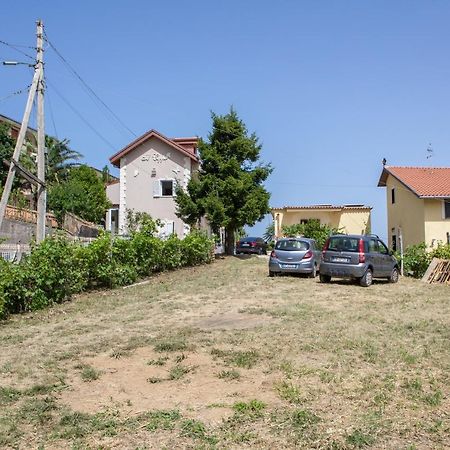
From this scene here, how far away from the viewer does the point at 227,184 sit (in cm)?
2788

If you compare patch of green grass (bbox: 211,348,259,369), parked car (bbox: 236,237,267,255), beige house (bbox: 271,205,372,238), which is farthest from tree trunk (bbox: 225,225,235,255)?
patch of green grass (bbox: 211,348,259,369)

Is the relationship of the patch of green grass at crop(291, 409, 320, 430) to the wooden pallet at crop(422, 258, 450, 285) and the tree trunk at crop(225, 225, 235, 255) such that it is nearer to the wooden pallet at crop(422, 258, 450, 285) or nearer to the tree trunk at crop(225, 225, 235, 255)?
the wooden pallet at crop(422, 258, 450, 285)

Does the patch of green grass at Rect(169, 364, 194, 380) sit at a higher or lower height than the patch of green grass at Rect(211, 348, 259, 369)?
lower

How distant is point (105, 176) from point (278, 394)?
56.5 meters

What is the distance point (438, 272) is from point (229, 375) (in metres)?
16.3

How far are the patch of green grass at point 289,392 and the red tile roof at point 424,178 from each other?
25941 millimetres

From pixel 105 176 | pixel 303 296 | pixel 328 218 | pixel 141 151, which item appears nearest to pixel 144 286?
pixel 303 296

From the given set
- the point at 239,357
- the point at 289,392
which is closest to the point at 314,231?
the point at 239,357

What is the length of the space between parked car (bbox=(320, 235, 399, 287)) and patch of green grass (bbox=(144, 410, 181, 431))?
12.7 meters

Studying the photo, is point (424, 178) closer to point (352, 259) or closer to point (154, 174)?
point (154, 174)

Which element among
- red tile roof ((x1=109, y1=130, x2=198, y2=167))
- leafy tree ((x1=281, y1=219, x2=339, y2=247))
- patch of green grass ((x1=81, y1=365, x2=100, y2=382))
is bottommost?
patch of green grass ((x1=81, y1=365, x2=100, y2=382))

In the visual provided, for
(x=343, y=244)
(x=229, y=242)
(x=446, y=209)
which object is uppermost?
(x=446, y=209)

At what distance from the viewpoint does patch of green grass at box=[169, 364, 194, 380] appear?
20.8 feet

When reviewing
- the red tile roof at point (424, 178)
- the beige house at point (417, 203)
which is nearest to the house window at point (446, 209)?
the beige house at point (417, 203)
